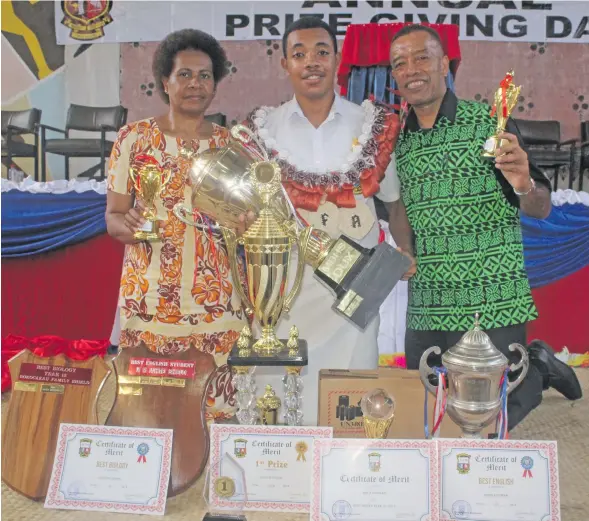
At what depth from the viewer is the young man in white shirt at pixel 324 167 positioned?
5.31 feet

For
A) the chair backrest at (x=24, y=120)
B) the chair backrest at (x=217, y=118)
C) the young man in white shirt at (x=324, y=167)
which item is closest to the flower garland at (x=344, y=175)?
the young man in white shirt at (x=324, y=167)

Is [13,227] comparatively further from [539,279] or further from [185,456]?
[539,279]

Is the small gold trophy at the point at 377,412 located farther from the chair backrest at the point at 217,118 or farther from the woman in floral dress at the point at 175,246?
the chair backrest at the point at 217,118

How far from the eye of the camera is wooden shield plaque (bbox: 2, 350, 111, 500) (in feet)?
4.64

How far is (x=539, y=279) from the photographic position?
10.3 ft

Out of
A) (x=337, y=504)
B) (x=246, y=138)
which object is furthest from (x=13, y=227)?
(x=337, y=504)

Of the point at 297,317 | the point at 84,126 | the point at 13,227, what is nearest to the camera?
the point at 297,317

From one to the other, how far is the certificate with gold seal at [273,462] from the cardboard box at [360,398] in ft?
0.72

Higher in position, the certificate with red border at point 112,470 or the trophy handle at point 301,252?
the trophy handle at point 301,252

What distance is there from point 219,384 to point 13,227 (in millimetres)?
1838

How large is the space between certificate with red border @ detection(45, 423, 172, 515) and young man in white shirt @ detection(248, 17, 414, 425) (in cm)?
40

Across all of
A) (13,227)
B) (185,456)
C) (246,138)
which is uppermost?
(246,138)

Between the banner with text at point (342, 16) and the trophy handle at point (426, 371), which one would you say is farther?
the banner with text at point (342, 16)

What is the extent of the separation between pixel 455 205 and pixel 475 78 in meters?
3.07
